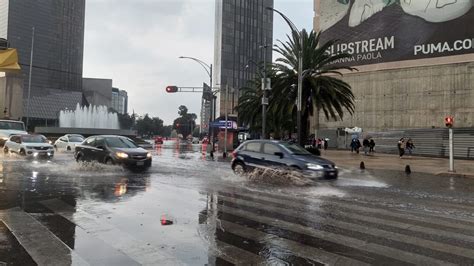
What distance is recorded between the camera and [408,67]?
50594mm

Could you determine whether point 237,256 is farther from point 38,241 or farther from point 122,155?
point 122,155

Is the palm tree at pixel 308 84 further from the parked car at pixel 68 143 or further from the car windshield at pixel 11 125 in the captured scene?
the car windshield at pixel 11 125

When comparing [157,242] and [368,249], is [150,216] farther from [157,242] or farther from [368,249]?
[368,249]

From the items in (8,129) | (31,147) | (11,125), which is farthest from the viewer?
(11,125)

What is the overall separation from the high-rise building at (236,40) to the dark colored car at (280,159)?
10066cm

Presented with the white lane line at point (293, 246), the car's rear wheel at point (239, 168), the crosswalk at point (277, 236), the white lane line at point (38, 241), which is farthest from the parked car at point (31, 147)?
the white lane line at point (293, 246)

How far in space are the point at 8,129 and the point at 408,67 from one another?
132 ft

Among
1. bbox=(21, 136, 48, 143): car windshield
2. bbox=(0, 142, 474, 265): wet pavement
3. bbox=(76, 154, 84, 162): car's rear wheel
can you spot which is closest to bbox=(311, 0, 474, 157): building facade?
bbox=(76, 154, 84, 162): car's rear wheel

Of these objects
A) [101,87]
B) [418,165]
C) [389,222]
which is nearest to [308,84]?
[418,165]

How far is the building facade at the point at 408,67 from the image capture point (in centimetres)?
4604

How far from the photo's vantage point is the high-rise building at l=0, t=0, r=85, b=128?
84.9 meters

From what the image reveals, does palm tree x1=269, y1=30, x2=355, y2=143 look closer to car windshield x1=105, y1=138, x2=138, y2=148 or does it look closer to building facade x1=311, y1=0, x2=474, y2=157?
car windshield x1=105, y1=138, x2=138, y2=148

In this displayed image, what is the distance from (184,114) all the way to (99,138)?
168 metres

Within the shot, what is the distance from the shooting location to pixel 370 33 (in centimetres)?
5372
